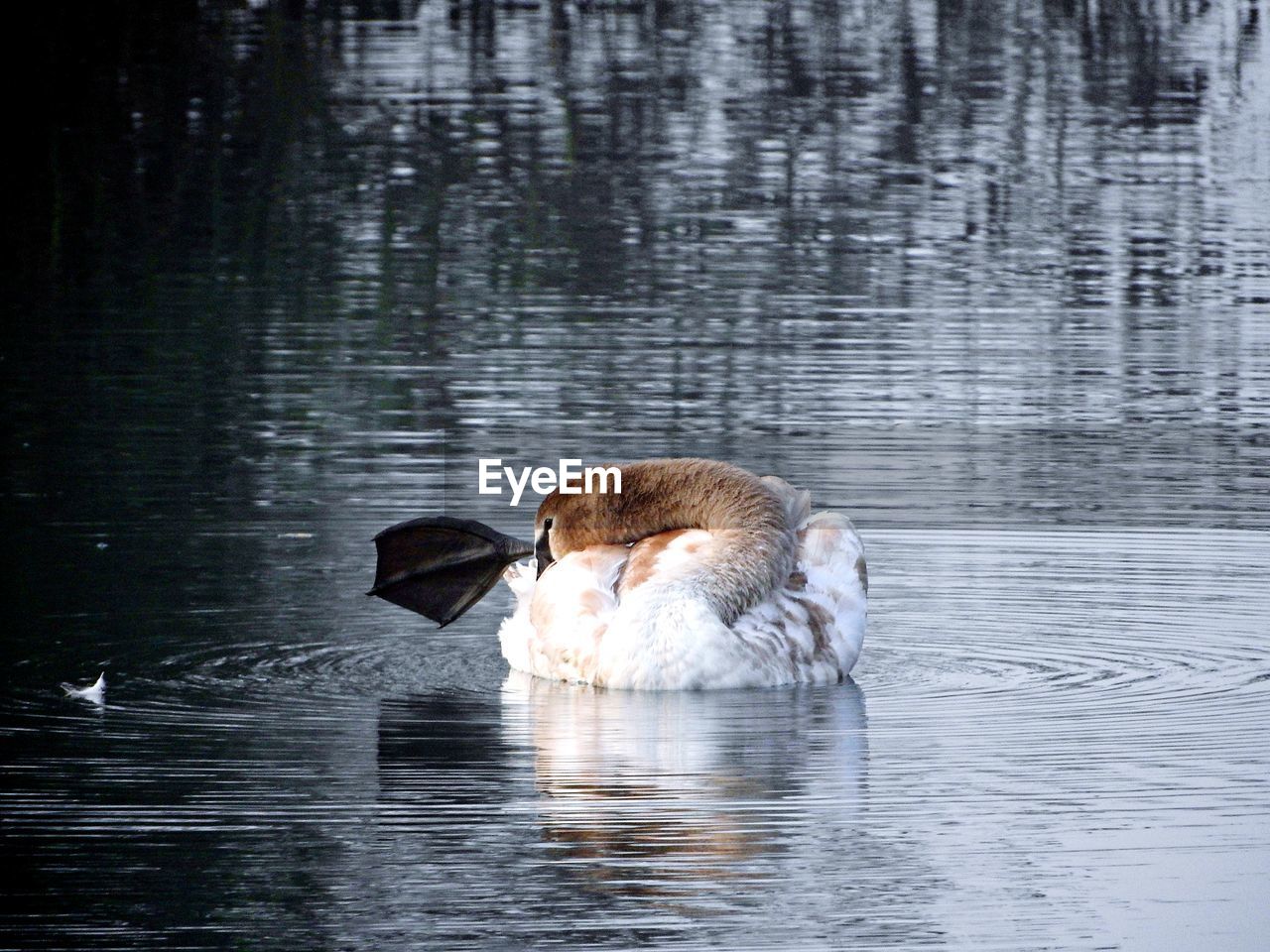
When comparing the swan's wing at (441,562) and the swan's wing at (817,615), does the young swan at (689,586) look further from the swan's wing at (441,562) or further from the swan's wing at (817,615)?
the swan's wing at (441,562)

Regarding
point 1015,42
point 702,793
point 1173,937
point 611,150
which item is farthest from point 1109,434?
point 1015,42

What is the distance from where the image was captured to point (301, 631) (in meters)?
9.21

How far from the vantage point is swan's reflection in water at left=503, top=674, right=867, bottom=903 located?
6.22 meters

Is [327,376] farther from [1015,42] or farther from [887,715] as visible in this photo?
[1015,42]

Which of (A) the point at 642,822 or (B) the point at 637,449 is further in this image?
(B) the point at 637,449

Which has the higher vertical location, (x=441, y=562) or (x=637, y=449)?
(x=441, y=562)

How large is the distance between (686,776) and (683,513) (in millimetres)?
2393

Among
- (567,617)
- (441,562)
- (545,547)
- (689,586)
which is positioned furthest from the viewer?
(441,562)

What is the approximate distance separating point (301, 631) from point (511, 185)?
458 inches

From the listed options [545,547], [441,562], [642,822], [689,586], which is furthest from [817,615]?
[642,822]

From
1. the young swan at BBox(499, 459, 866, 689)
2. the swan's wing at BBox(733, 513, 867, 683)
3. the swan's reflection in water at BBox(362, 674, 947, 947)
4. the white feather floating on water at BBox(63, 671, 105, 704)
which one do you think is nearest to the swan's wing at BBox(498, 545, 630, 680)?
the young swan at BBox(499, 459, 866, 689)

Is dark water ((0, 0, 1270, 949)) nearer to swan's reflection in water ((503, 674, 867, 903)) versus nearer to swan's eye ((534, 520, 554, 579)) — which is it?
swan's reflection in water ((503, 674, 867, 903))

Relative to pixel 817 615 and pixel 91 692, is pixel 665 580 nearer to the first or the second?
pixel 817 615

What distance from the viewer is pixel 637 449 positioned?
12578 mm
